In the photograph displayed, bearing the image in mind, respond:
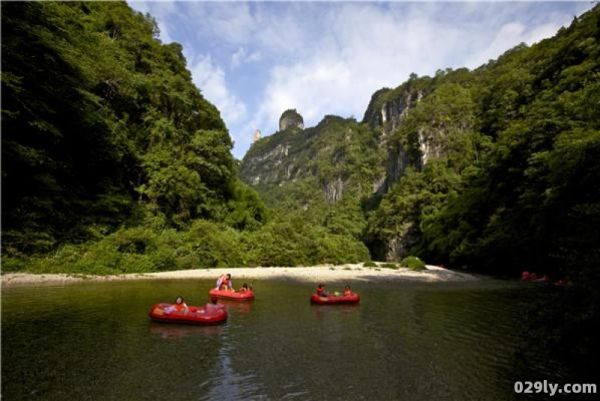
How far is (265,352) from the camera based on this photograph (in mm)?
9828

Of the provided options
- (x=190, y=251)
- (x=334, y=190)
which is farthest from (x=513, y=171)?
(x=334, y=190)

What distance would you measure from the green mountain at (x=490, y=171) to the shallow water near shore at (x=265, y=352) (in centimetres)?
346

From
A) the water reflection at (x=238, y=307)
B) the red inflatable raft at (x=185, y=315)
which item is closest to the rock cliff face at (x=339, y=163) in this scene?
the water reflection at (x=238, y=307)

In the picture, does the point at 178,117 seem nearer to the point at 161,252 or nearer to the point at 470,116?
the point at 161,252

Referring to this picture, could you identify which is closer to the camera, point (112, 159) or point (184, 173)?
point (112, 159)

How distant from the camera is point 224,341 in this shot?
1080 centimetres

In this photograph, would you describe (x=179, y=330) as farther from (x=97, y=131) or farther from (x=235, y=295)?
(x=97, y=131)

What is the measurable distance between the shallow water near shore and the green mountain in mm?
3463

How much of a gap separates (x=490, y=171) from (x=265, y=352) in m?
36.2

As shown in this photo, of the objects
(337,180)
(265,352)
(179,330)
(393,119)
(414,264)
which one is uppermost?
(393,119)

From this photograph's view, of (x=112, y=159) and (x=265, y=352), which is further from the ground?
(x=112, y=159)

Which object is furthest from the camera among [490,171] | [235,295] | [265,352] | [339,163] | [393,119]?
[339,163]

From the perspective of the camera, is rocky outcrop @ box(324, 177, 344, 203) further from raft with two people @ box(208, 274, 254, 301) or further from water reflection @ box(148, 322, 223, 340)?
water reflection @ box(148, 322, 223, 340)

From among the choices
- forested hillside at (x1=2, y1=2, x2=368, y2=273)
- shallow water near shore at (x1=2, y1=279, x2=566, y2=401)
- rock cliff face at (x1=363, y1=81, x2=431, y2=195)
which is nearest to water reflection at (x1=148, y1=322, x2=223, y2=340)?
shallow water near shore at (x1=2, y1=279, x2=566, y2=401)
